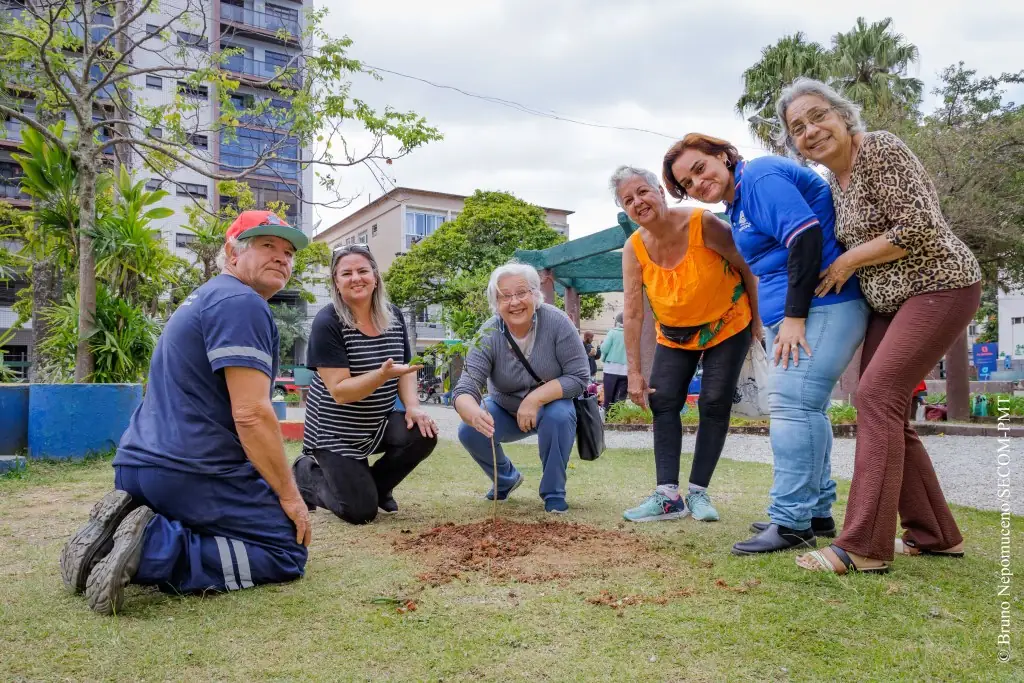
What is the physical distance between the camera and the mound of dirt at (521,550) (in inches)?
102

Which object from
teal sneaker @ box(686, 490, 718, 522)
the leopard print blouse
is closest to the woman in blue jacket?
the leopard print blouse

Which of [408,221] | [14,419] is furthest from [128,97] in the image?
[408,221]

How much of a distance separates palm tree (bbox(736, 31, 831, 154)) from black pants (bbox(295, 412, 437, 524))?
21.0 metres

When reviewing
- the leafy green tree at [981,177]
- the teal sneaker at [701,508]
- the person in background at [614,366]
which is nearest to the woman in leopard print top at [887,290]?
the teal sneaker at [701,508]

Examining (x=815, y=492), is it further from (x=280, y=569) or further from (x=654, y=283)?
(x=280, y=569)

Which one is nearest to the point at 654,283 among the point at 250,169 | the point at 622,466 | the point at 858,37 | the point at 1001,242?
the point at 622,466

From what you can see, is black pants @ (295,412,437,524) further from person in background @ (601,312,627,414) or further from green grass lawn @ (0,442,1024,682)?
person in background @ (601,312,627,414)

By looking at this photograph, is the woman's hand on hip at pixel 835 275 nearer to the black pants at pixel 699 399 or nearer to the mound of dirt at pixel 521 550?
the black pants at pixel 699 399

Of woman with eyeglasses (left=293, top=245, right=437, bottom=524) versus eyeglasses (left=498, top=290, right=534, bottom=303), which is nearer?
woman with eyeglasses (left=293, top=245, right=437, bottom=524)

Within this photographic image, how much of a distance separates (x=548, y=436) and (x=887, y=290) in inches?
68.7

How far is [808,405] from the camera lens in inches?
106

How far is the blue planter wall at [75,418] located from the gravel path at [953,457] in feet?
9.94

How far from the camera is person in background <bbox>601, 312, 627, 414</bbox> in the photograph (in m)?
10.0

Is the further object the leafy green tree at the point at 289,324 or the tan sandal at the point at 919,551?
the leafy green tree at the point at 289,324
